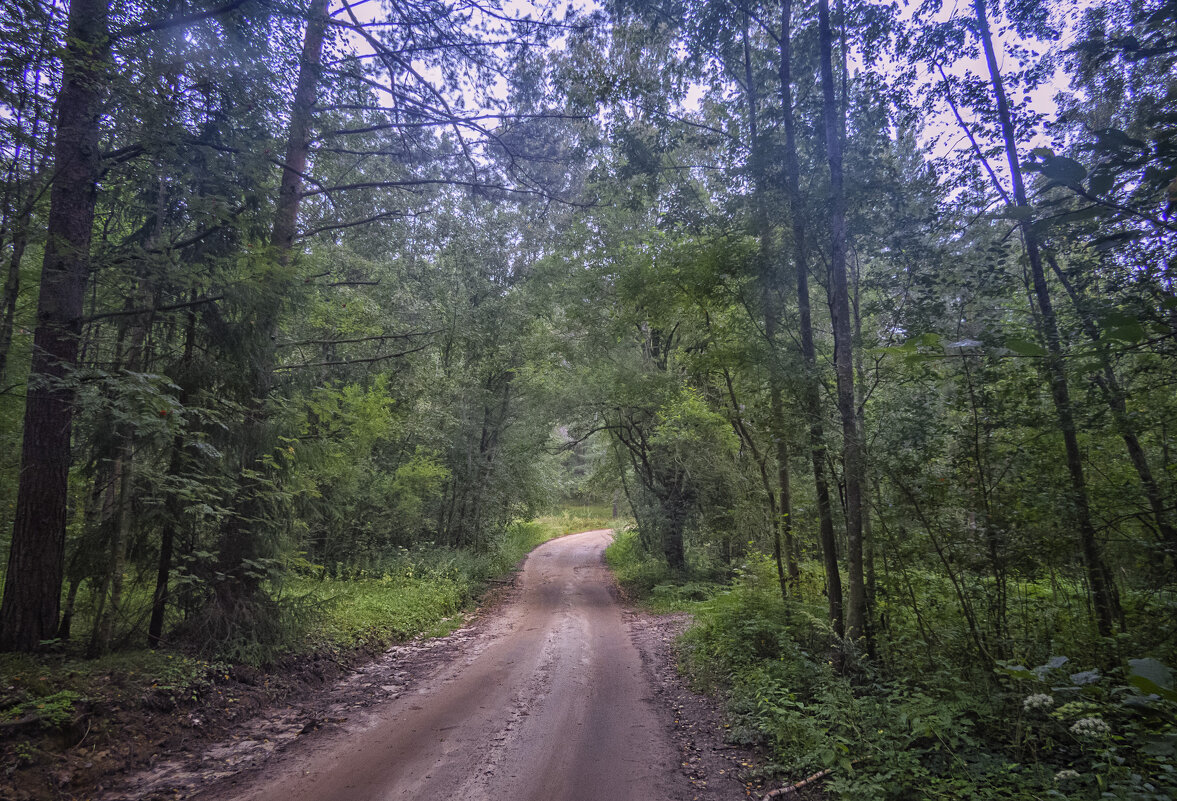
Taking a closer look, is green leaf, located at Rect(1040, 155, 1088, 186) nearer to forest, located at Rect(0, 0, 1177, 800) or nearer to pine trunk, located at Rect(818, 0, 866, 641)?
forest, located at Rect(0, 0, 1177, 800)

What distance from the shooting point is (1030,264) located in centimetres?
603

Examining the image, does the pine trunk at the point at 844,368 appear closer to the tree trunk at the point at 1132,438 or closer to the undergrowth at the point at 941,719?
the undergrowth at the point at 941,719

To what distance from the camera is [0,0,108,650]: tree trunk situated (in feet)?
17.6

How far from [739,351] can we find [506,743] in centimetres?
591

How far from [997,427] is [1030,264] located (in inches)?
81.9

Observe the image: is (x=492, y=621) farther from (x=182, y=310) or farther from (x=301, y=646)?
(x=182, y=310)

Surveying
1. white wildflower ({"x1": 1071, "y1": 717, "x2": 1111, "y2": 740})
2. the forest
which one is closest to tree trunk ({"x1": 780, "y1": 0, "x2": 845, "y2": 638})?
the forest

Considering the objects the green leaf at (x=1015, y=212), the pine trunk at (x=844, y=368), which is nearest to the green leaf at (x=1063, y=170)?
the green leaf at (x=1015, y=212)

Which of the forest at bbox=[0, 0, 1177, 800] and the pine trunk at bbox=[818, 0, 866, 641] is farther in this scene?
the pine trunk at bbox=[818, 0, 866, 641]

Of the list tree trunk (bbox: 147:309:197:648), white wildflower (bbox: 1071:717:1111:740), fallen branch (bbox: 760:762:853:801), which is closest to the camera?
white wildflower (bbox: 1071:717:1111:740)

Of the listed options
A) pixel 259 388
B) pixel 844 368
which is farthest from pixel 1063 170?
pixel 259 388

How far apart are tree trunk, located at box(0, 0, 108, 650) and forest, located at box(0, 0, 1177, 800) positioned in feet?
0.11

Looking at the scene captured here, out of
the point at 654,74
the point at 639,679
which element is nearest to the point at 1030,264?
the point at 654,74

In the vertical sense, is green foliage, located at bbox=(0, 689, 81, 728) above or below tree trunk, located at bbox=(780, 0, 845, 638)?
below
